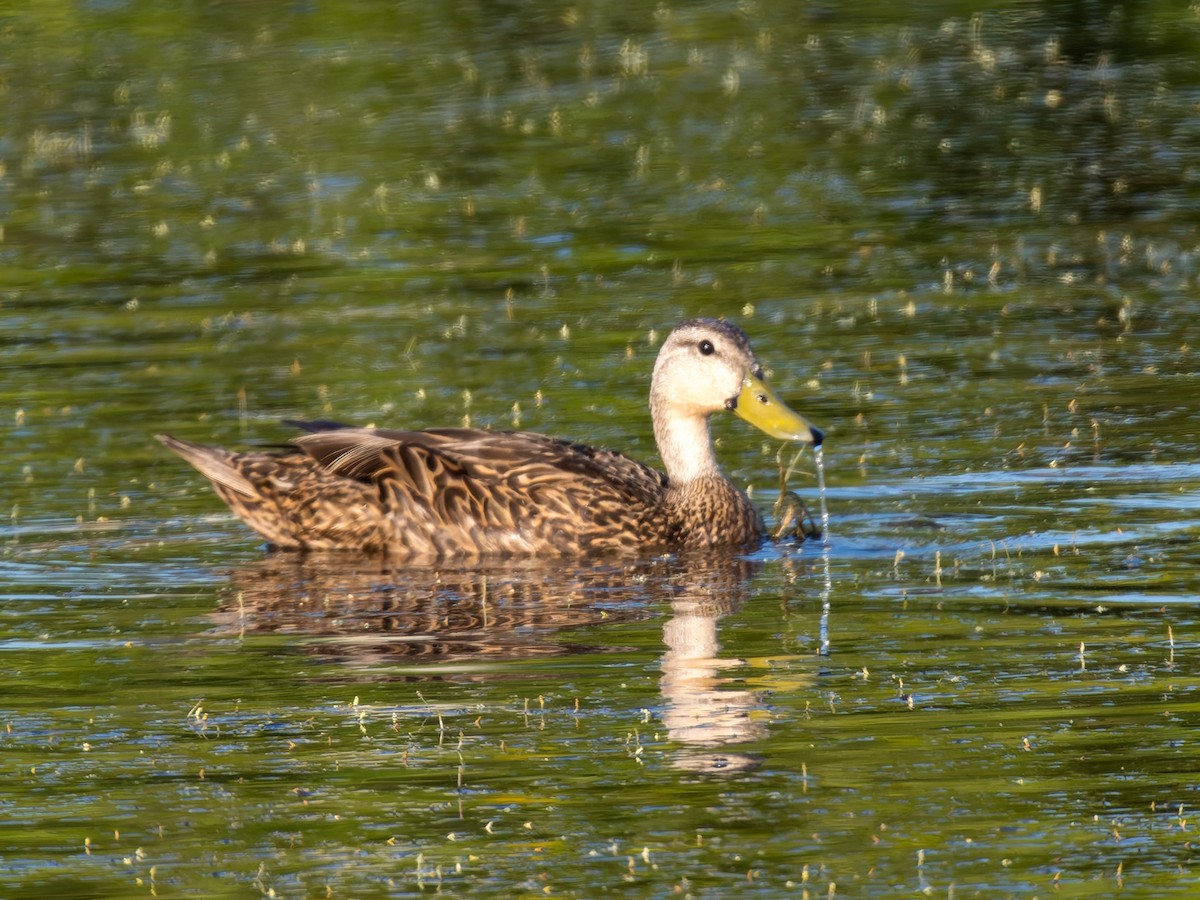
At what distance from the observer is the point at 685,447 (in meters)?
14.0

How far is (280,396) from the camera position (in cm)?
1689

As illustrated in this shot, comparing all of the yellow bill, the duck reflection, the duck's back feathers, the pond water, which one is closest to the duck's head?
the yellow bill

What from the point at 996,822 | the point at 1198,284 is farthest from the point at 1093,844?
the point at 1198,284

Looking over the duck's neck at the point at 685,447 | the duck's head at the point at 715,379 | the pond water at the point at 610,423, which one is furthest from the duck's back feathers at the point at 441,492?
the duck's head at the point at 715,379

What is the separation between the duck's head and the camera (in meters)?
13.6

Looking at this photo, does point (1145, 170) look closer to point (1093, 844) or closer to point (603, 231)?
point (603, 231)

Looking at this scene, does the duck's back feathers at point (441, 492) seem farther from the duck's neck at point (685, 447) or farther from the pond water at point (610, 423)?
the pond water at point (610, 423)

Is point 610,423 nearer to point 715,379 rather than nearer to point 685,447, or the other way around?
point 685,447

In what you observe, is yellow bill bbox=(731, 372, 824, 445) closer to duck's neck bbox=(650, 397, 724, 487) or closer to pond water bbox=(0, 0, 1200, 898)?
duck's neck bbox=(650, 397, 724, 487)

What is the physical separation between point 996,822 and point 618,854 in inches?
→ 48.5

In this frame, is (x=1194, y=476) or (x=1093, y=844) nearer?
(x=1093, y=844)

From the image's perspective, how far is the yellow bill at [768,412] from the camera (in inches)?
528

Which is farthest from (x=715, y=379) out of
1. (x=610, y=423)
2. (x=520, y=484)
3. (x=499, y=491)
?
(x=610, y=423)

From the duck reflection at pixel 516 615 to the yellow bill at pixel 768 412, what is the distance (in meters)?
0.74
